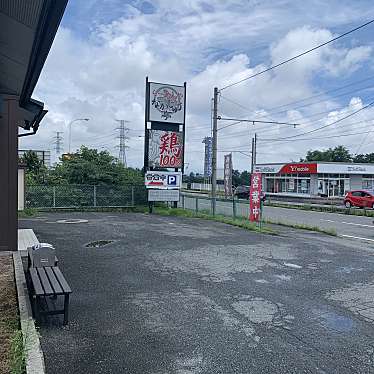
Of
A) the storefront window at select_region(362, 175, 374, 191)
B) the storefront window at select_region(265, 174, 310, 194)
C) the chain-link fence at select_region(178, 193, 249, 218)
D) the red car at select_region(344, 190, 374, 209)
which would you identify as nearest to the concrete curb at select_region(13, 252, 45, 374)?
the chain-link fence at select_region(178, 193, 249, 218)

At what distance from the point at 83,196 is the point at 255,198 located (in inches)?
447

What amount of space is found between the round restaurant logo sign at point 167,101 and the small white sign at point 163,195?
413 cm

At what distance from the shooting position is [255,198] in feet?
55.0

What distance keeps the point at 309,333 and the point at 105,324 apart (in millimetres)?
2396

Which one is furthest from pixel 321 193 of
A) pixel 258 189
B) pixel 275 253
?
pixel 275 253

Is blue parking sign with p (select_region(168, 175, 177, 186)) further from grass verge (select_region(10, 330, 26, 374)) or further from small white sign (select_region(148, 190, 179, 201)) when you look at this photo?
grass verge (select_region(10, 330, 26, 374))

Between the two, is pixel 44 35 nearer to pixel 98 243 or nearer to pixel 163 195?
pixel 98 243

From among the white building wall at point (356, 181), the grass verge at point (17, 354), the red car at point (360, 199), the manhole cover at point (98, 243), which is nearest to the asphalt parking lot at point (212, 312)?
the grass verge at point (17, 354)

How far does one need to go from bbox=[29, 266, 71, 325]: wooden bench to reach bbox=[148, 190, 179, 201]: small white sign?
16.9 m

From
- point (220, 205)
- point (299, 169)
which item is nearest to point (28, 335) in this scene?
point (220, 205)

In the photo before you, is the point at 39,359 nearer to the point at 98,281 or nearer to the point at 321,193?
the point at 98,281

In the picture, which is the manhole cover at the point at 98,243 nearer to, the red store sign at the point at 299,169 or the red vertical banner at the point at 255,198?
the red vertical banner at the point at 255,198

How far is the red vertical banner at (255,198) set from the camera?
1670cm

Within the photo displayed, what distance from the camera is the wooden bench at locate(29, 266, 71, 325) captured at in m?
4.57
